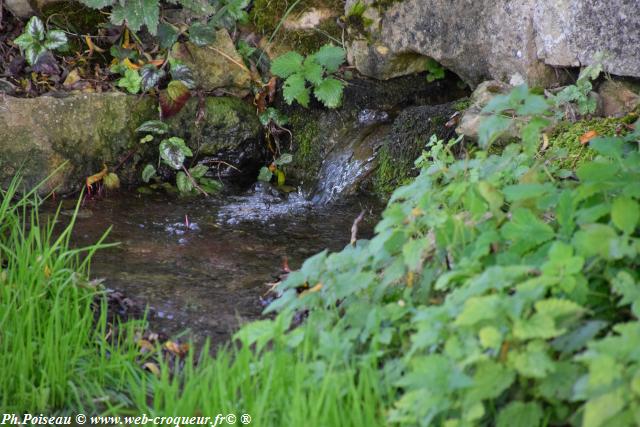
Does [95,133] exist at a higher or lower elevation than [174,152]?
higher

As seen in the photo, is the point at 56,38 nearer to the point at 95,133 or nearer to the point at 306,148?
the point at 95,133

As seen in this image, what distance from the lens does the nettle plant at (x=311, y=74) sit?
214 inches

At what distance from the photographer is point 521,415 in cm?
208

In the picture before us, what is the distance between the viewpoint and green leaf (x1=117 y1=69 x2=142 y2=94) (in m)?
5.48

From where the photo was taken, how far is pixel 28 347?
9.04 ft

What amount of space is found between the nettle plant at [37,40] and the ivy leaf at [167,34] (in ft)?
2.06

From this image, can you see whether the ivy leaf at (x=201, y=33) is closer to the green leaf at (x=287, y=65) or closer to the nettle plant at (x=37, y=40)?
the green leaf at (x=287, y=65)

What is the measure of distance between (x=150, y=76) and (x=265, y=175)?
101cm

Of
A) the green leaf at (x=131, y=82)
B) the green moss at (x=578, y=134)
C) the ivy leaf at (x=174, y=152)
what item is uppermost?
the green leaf at (x=131, y=82)

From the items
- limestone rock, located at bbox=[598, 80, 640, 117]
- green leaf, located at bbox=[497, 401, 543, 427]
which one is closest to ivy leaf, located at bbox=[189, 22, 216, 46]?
limestone rock, located at bbox=[598, 80, 640, 117]

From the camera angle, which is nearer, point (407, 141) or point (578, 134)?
point (578, 134)

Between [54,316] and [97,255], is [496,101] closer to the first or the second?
[54,316]

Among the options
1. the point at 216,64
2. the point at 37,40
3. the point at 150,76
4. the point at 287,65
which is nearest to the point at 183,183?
the point at 150,76

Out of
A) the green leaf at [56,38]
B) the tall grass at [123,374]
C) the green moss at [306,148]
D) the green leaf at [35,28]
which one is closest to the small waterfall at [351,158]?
the green moss at [306,148]
